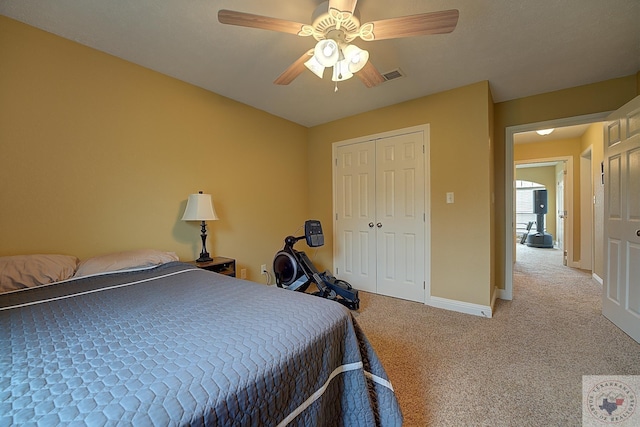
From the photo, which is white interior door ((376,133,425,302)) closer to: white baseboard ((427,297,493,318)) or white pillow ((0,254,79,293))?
white baseboard ((427,297,493,318))

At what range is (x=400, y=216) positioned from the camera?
3.16m

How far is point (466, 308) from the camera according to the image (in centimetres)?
269

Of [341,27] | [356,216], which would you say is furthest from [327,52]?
[356,216]

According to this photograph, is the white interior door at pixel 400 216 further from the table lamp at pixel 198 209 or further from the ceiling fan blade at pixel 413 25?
the table lamp at pixel 198 209

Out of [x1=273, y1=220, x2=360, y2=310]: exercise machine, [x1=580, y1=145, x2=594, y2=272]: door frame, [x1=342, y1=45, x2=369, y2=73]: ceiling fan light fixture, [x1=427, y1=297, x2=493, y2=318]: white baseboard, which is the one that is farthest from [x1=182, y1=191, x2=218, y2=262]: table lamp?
[x1=580, y1=145, x2=594, y2=272]: door frame

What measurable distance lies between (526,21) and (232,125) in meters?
2.74

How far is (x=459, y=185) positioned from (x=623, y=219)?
134cm

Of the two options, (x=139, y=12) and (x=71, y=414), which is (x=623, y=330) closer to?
(x=71, y=414)

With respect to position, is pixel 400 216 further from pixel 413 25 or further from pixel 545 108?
pixel 413 25

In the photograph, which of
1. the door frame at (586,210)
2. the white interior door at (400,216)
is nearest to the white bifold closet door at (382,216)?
the white interior door at (400,216)

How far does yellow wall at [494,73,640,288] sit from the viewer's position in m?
2.52

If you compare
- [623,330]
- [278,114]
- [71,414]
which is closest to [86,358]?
[71,414]

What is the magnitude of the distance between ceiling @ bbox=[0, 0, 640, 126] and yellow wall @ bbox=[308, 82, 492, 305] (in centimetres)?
21

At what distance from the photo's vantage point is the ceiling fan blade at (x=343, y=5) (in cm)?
129
